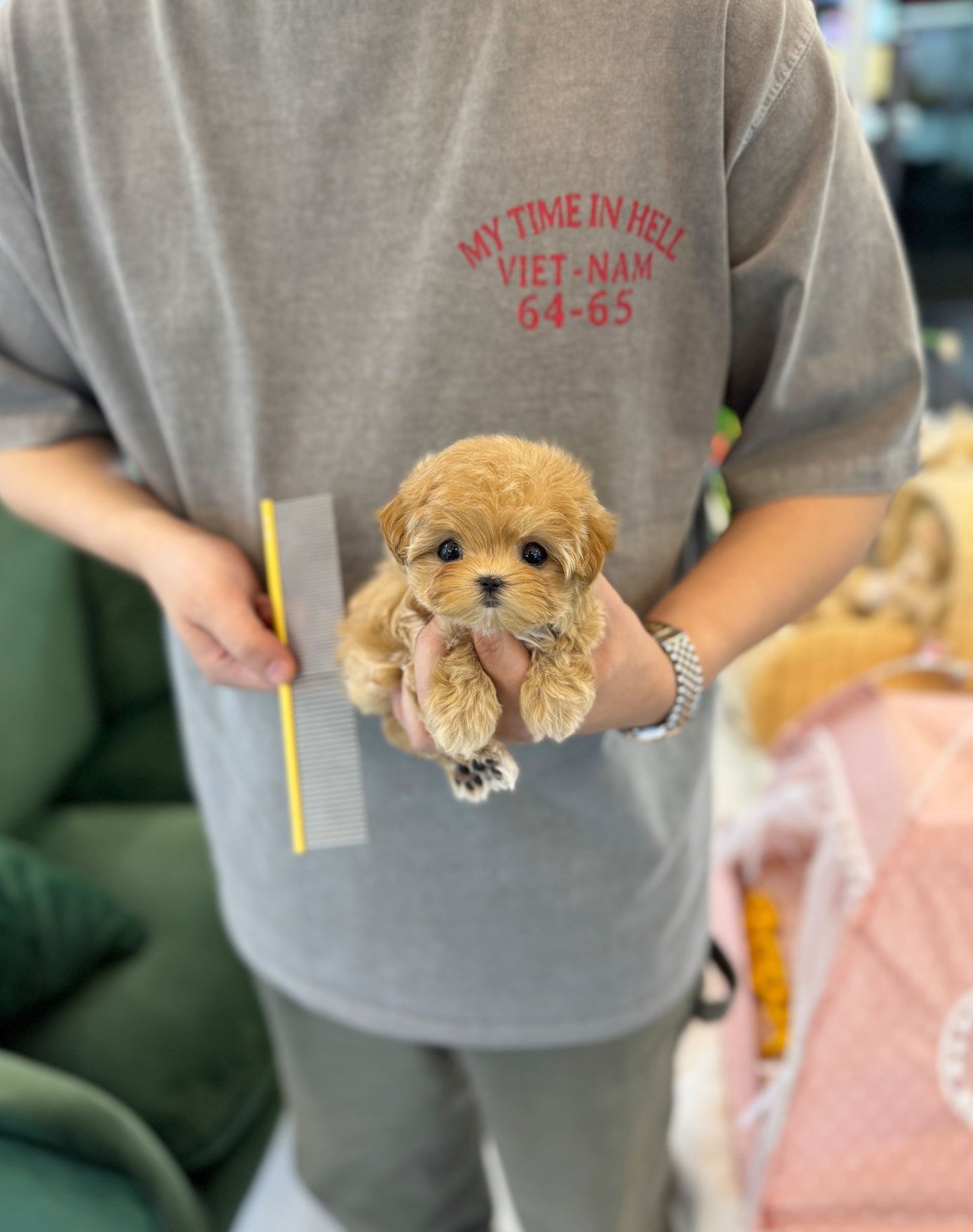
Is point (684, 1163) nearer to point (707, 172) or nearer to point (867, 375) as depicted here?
point (867, 375)

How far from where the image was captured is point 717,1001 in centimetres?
98

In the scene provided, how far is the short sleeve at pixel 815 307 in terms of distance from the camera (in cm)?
61

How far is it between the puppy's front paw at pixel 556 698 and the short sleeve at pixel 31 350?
52 cm

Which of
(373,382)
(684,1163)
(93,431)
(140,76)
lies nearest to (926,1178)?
(684,1163)

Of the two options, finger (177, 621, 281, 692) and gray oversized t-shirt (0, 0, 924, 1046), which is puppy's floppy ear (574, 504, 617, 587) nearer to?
gray oversized t-shirt (0, 0, 924, 1046)

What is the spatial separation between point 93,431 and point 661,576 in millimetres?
520

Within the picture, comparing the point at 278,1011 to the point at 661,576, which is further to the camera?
the point at 278,1011

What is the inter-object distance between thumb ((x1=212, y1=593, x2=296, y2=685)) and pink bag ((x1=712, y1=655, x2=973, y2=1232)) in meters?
0.90

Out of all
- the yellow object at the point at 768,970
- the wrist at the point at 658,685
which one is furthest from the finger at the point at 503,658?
the yellow object at the point at 768,970

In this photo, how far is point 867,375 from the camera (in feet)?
2.24

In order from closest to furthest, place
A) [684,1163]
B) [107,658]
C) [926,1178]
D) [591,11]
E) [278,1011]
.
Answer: [591,11] → [278,1011] → [926,1178] → [684,1163] → [107,658]

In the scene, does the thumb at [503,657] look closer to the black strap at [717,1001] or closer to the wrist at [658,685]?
the wrist at [658,685]

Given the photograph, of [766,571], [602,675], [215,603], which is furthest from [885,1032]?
[215,603]

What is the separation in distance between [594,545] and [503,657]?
0.26 ft
